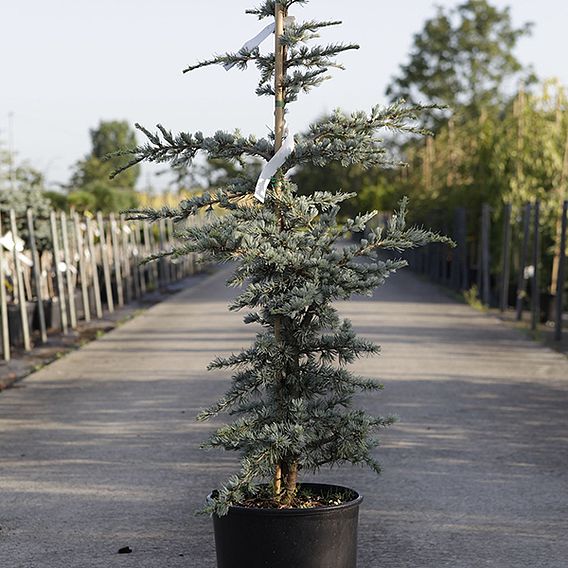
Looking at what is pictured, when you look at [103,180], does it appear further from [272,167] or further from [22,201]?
[272,167]

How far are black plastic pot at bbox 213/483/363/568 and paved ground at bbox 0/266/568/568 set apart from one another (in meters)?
0.82

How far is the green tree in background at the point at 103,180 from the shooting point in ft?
146

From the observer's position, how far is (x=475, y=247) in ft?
90.4

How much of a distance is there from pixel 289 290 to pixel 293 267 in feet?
0.43

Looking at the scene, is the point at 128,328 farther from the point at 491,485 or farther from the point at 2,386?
the point at 491,485

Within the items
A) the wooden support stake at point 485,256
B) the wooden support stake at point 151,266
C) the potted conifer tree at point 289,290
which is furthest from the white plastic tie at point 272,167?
the wooden support stake at point 151,266

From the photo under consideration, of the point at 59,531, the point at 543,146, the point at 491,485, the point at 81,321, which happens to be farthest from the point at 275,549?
the point at 543,146

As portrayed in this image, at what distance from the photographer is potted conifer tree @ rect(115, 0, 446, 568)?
5219mm

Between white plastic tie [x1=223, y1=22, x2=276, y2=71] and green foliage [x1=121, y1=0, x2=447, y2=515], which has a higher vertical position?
white plastic tie [x1=223, y1=22, x2=276, y2=71]

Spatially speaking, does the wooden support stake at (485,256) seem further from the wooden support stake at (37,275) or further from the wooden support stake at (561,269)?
the wooden support stake at (37,275)

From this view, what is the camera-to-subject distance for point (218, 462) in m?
8.58

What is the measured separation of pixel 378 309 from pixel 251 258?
56.5ft

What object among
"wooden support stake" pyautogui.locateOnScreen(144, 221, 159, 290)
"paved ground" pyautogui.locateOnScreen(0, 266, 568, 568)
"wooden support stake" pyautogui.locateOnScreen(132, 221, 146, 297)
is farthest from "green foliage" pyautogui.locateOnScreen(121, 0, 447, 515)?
"wooden support stake" pyautogui.locateOnScreen(144, 221, 159, 290)

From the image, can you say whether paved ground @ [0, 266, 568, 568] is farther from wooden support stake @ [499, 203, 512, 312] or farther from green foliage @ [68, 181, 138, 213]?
green foliage @ [68, 181, 138, 213]
